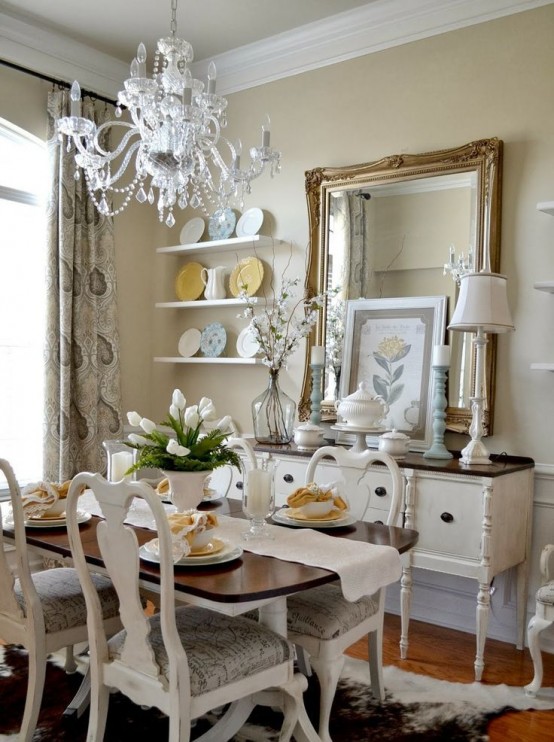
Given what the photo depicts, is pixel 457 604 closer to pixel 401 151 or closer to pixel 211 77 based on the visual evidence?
pixel 401 151

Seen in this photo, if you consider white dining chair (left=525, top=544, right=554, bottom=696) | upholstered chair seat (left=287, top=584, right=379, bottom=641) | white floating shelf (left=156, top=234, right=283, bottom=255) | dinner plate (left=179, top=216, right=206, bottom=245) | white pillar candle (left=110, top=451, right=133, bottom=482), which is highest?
dinner plate (left=179, top=216, right=206, bottom=245)

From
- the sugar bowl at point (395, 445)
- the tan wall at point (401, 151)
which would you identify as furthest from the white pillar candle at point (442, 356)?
the sugar bowl at point (395, 445)

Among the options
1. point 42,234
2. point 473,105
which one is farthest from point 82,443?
point 473,105

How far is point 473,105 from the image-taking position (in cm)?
363

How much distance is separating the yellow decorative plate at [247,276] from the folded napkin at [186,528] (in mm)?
2382

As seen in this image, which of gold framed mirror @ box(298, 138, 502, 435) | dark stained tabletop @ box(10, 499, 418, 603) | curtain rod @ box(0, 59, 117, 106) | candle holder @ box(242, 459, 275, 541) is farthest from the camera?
curtain rod @ box(0, 59, 117, 106)

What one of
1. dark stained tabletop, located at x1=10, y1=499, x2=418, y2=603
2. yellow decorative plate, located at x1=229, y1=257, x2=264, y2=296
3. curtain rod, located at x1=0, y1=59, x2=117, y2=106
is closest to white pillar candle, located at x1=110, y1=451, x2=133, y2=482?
dark stained tabletop, located at x1=10, y1=499, x2=418, y2=603

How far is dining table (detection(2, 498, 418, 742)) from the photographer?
1881 millimetres

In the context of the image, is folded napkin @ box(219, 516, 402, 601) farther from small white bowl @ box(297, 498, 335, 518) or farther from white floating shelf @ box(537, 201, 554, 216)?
white floating shelf @ box(537, 201, 554, 216)

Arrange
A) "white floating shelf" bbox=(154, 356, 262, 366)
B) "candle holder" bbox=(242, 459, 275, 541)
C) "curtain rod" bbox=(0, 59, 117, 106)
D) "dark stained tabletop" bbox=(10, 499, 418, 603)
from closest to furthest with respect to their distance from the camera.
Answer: "dark stained tabletop" bbox=(10, 499, 418, 603), "candle holder" bbox=(242, 459, 275, 541), "curtain rod" bbox=(0, 59, 117, 106), "white floating shelf" bbox=(154, 356, 262, 366)

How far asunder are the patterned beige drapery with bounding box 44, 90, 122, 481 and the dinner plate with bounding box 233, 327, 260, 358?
0.76m

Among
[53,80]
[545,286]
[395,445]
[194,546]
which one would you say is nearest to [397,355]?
[395,445]

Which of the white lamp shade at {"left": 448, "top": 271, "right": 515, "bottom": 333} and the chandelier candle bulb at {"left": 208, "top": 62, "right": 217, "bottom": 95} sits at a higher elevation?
the chandelier candle bulb at {"left": 208, "top": 62, "right": 217, "bottom": 95}

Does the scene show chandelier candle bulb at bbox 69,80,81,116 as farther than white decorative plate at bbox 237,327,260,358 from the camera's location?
No
